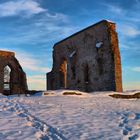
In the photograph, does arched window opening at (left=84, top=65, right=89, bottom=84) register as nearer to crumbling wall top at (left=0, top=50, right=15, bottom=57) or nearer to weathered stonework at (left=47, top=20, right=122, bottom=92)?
weathered stonework at (left=47, top=20, right=122, bottom=92)

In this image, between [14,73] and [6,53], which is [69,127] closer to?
[14,73]

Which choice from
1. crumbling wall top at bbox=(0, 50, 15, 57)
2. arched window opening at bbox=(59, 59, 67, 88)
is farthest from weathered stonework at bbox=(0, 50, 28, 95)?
arched window opening at bbox=(59, 59, 67, 88)

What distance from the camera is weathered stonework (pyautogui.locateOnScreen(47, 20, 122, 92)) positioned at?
1862 centimetres

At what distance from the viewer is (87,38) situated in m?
20.9

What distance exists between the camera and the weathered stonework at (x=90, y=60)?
18620 mm

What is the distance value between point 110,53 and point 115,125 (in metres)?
13.1

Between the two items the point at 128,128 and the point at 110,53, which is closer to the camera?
the point at 128,128

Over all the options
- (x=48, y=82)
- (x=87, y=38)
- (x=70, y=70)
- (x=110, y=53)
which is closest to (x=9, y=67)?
(x=48, y=82)

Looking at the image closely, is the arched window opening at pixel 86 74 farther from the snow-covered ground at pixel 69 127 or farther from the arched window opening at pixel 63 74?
the snow-covered ground at pixel 69 127

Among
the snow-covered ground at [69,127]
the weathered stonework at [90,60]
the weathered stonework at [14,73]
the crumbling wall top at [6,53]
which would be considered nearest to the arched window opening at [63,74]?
the weathered stonework at [90,60]

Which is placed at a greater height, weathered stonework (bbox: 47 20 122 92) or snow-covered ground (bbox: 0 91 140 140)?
weathered stonework (bbox: 47 20 122 92)

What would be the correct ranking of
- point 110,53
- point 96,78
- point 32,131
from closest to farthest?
point 32,131, point 110,53, point 96,78

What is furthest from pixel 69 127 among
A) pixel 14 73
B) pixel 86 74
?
pixel 14 73

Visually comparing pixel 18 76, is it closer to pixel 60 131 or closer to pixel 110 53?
pixel 110 53
